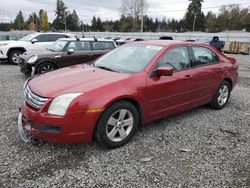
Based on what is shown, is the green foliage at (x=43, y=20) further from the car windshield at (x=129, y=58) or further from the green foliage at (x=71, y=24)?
the car windshield at (x=129, y=58)

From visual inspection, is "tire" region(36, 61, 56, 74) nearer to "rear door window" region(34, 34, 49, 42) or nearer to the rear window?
the rear window

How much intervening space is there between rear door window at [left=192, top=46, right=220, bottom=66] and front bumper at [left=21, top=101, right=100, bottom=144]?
2573 mm

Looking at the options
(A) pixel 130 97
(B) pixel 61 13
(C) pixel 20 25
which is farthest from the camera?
(C) pixel 20 25

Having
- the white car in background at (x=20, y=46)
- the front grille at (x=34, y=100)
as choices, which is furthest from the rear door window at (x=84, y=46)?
the front grille at (x=34, y=100)

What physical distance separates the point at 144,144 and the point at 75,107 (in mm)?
1298

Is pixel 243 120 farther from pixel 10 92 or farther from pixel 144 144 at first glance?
pixel 10 92

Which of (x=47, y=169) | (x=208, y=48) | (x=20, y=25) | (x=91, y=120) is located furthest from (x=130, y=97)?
(x=20, y=25)

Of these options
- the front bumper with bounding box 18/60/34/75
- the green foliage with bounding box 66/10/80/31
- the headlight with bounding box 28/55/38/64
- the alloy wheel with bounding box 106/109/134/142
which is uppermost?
the green foliage with bounding box 66/10/80/31

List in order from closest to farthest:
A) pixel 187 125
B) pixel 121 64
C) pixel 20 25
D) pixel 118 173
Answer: pixel 118 173 → pixel 121 64 → pixel 187 125 → pixel 20 25

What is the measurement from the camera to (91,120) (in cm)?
327

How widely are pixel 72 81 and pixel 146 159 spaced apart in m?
1.52

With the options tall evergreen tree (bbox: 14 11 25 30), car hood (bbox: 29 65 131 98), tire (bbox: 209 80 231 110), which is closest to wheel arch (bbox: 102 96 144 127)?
car hood (bbox: 29 65 131 98)

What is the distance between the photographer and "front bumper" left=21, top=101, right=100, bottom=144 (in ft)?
10.3

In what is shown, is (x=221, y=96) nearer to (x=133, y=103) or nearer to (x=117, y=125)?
(x=133, y=103)
